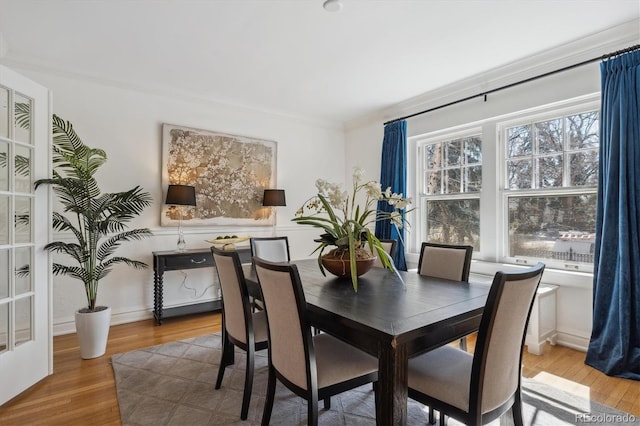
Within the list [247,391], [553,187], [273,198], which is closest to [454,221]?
[553,187]

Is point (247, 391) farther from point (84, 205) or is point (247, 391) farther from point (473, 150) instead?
point (473, 150)

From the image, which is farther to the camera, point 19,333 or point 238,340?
point 19,333

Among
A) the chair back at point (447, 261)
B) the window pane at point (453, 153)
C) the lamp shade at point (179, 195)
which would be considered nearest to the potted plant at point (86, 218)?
the lamp shade at point (179, 195)

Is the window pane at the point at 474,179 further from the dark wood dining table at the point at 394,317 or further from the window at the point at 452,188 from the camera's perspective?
the dark wood dining table at the point at 394,317

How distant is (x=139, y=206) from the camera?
2.97 meters

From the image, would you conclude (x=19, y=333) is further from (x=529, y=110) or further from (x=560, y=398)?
(x=529, y=110)

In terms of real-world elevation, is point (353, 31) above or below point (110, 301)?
above

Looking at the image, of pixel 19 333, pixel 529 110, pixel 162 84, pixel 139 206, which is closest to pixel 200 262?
pixel 139 206

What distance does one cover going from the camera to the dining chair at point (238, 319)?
74.1 inches

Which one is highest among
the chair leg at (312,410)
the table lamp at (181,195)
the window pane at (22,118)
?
the window pane at (22,118)

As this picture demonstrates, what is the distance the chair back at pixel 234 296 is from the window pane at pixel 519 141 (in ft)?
10.1

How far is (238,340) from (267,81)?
269 cm

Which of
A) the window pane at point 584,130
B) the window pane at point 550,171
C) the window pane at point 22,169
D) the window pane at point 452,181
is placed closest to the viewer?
the window pane at point 22,169

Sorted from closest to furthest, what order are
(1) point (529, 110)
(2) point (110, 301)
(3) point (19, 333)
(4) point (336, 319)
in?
(4) point (336, 319), (3) point (19, 333), (1) point (529, 110), (2) point (110, 301)
